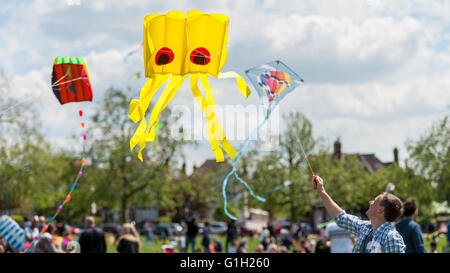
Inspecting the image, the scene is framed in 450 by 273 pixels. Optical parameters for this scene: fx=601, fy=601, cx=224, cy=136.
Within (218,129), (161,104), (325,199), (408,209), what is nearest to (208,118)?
(218,129)

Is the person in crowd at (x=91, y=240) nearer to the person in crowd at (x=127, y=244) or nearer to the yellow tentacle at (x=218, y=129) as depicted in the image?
the person in crowd at (x=127, y=244)

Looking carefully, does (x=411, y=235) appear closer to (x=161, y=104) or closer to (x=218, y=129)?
(x=218, y=129)

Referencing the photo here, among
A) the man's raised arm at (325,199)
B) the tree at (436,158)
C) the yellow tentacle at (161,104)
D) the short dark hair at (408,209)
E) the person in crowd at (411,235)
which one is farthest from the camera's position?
the tree at (436,158)

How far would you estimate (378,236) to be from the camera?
10.9ft

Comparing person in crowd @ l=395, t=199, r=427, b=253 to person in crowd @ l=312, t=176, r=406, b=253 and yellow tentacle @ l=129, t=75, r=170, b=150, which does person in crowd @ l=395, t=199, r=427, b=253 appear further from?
yellow tentacle @ l=129, t=75, r=170, b=150

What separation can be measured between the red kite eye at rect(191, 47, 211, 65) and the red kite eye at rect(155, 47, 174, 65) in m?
0.17

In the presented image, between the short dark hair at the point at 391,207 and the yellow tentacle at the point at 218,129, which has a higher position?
the yellow tentacle at the point at 218,129

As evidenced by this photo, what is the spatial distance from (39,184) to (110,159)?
3.55m

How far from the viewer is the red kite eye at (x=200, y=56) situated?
14.9 feet

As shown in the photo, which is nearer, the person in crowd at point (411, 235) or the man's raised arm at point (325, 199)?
the man's raised arm at point (325, 199)

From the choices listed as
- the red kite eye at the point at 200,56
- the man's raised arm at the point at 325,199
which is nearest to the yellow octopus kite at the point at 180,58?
the red kite eye at the point at 200,56

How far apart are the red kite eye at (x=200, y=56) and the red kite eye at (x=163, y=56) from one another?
0.55 ft
